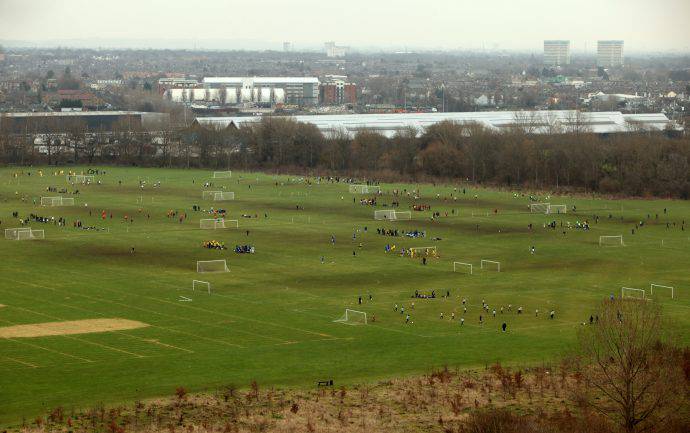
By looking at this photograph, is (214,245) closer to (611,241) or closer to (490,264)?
(490,264)

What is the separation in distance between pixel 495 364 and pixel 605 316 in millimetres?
8718

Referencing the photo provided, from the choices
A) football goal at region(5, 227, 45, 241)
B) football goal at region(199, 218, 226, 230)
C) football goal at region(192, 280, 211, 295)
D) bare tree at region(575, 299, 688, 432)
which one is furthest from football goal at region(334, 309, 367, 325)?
football goal at region(199, 218, 226, 230)

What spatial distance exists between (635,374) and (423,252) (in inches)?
1805

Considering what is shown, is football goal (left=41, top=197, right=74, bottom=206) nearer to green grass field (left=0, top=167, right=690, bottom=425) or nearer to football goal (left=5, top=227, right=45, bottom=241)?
green grass field (left=0, top=167, right=690, bottom=425)

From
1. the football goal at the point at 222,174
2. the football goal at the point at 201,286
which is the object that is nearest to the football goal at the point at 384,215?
the football goal at the point at 201,286

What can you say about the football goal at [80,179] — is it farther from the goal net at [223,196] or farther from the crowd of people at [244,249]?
the crowd of people at [244,249]

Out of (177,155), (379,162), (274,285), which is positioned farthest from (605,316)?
(177,155)

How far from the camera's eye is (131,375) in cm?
5478

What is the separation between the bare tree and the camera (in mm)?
44406

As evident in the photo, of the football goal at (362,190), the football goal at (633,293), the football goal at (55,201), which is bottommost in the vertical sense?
the football goal at (362,190)

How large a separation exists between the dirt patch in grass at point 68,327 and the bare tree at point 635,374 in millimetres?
23692

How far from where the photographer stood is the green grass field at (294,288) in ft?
185

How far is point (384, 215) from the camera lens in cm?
10956

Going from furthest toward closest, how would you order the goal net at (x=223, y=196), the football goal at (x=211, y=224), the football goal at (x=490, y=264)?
the goal net at (x=223, y=196), the football goal at (x=211, y=224), the football goal at (x=490, y=264)
